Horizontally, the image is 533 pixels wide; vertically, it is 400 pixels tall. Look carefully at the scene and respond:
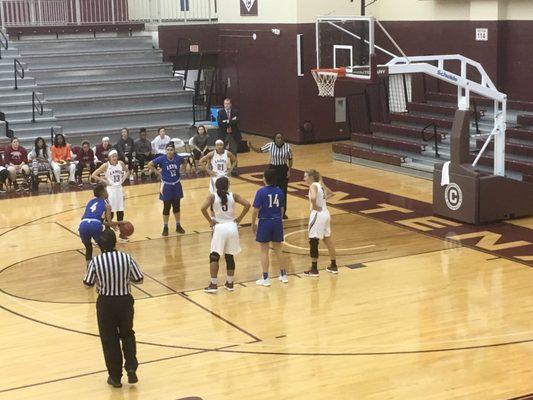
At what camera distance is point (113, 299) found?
9.67 meters

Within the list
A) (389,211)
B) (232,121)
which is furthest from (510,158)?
(232,121)

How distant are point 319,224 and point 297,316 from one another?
1.90m

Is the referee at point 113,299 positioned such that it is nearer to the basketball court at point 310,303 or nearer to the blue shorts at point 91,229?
the basketball court at point 310,303

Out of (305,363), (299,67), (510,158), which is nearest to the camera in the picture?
(305,363)

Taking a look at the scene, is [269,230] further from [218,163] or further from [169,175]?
[218,163]

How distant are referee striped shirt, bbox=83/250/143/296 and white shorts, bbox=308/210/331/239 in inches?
174

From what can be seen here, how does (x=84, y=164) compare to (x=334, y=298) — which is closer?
(x=334, y=298)

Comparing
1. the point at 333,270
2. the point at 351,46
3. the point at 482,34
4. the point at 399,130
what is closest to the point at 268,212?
the point at 333,270

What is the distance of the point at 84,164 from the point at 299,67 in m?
7.30

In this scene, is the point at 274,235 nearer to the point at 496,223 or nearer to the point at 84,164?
the point at 496,223

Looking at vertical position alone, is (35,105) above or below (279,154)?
above

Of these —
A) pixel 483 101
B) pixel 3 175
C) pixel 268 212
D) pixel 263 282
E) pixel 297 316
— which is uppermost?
pixel 483 101

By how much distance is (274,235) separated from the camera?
13.2m

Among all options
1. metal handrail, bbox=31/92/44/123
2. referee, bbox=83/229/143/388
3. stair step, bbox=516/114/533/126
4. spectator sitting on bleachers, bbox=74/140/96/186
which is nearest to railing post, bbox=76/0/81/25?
metal handrail, bbox=31/92/44/123
